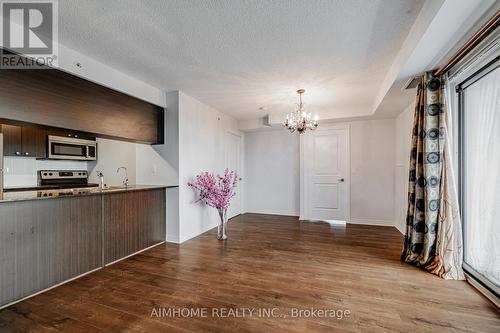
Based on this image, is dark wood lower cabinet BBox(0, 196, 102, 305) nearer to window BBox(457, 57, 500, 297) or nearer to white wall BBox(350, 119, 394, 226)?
window BBox(457, 57, 500, 297)

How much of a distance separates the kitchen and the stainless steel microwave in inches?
0.7

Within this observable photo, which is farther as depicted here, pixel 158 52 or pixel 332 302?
pixel 158 52

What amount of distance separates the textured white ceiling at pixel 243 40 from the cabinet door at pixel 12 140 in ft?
7.88

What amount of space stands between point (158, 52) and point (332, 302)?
3.31m

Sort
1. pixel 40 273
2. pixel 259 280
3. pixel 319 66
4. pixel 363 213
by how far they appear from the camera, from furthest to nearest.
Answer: pixel 363 213
pixel 319 66
pixel 259 280
pixel 40 273

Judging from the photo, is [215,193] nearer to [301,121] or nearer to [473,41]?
[301,121]

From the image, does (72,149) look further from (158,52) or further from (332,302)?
(332,302)

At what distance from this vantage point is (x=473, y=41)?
75.0 inches

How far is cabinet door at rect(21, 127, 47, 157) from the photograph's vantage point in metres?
3.79

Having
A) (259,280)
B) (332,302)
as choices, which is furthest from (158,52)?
(332,302)

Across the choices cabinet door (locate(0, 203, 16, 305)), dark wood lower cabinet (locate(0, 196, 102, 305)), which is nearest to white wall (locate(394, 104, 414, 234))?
dark wood lower cabinet (locate(0, 196, 102, 305))

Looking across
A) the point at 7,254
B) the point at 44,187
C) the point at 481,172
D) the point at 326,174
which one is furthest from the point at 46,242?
the point at 326,174

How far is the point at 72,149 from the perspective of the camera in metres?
4.45

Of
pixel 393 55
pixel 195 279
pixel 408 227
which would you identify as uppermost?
pixel 393 55
